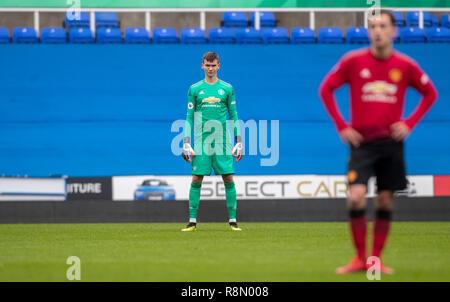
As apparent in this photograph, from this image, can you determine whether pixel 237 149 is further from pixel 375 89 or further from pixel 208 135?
pixel 375 89

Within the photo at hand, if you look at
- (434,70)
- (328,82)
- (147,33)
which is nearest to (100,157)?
(147,33)

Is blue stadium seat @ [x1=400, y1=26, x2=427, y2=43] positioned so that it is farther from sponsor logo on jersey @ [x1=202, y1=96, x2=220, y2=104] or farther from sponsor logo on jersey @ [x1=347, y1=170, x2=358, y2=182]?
sponsor logo on jersey @ [x1=347, y1=170, x2=358, y2=182]

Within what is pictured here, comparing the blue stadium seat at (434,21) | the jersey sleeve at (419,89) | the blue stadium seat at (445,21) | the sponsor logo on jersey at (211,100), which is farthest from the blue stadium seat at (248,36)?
the jersey sleeve at (419,89)

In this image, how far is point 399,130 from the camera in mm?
4473

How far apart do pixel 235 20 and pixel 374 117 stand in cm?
1381

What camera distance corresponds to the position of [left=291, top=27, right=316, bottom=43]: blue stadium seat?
16.7 m

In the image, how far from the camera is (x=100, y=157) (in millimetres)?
Answer: 15617

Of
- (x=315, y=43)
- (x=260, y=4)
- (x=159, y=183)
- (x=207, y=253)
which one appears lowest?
(x=207, y=253)

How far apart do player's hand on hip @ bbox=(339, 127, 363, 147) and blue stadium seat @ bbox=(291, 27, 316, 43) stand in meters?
12.5

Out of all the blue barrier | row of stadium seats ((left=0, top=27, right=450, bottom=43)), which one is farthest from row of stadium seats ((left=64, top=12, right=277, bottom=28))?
the blue barrier

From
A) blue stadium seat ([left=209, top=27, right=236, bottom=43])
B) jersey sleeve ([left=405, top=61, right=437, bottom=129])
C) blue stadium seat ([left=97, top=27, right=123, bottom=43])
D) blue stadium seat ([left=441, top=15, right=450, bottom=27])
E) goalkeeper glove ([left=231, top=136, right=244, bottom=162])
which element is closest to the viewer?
jersey sleeve ([left=405, top=61, right=437, bottom=129])
